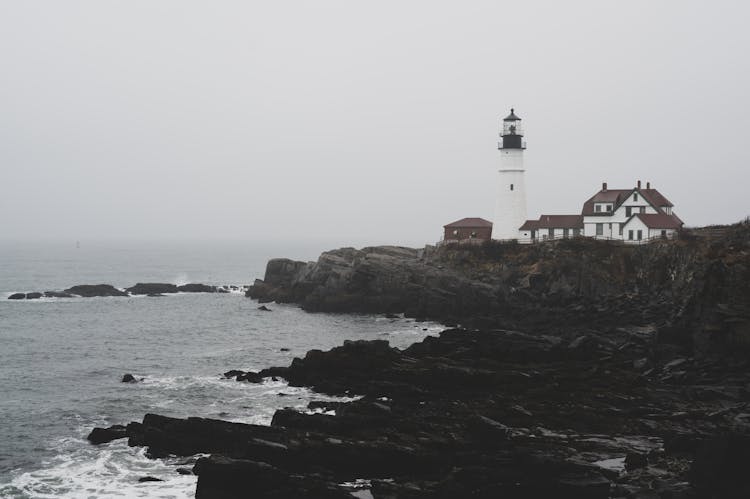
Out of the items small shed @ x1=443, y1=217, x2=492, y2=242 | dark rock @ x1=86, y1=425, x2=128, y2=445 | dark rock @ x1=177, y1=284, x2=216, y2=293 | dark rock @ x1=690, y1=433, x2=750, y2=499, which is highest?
small shed @ x1=443, y1=217, x2=492, y2=242

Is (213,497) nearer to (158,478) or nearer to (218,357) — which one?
(158,478)

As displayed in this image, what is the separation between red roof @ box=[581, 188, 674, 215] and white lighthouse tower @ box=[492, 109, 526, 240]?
672 centimetres

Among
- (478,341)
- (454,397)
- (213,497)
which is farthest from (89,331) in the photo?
(213,497)

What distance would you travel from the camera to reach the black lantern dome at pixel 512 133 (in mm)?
78000

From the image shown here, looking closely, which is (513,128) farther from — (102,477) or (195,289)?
(102,477)

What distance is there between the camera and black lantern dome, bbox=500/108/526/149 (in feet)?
256

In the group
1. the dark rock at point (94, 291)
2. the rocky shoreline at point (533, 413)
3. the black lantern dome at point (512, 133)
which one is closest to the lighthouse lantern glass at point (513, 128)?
the black lantern dome at point (512, 133)

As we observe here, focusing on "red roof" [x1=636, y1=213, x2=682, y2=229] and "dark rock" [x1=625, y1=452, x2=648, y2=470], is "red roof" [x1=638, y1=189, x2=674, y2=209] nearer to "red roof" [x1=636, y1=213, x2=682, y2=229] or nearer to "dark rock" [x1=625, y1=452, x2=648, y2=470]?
"red roof" [x1=636, y1=213, x2=682, y2=229]

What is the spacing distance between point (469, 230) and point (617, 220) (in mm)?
16828

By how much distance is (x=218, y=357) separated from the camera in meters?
49.3

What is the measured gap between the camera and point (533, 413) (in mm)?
28359

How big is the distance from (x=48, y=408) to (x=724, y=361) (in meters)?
31.1

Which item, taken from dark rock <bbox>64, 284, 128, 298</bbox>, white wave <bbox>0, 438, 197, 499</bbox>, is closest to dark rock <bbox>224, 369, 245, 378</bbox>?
white wave <bbox>0, 438, 197, 499</bbox>

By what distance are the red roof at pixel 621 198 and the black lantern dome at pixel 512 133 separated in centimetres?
940
